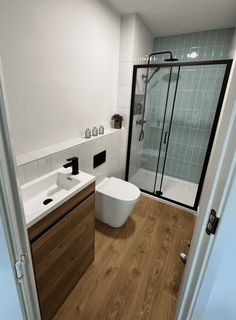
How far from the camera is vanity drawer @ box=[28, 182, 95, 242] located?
0.89 m

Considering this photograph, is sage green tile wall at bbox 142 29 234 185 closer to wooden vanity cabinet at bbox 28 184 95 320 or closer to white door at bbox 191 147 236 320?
wooden vanity cabinet at bbox 28 184 95 320

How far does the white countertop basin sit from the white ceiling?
1.94m

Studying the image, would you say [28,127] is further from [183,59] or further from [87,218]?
[183,59]

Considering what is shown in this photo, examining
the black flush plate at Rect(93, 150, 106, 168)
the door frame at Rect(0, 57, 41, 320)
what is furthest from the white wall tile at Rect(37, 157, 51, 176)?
the door frame at Rect(0, 57, 41, 320)

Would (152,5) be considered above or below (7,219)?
above

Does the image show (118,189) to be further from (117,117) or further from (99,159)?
(117,117)

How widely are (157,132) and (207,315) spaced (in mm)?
2584

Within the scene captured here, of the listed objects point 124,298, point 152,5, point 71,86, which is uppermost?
point 152,5

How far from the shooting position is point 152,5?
A: 186 cm

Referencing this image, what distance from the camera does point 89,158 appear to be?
1.76 meters

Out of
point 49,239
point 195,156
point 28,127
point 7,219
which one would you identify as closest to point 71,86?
point 28,127

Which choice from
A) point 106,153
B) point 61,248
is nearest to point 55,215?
point 61,248

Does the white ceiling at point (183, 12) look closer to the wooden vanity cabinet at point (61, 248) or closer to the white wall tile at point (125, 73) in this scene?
the white wall tile at point (125, 73)

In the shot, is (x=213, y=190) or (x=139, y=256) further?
(x=139, y=256)
